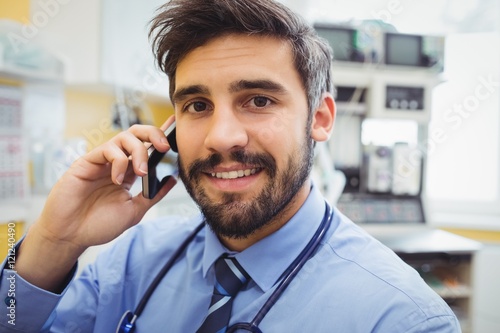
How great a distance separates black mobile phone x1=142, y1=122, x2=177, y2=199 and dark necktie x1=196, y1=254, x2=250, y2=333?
223mm

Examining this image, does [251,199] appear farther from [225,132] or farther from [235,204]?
[225,132]

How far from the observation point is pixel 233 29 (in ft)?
2.46

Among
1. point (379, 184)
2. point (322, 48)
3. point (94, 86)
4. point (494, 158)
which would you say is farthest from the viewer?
point (494, 158)

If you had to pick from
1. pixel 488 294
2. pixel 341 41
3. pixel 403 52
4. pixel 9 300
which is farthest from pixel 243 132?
pixel 488 294

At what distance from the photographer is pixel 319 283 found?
71 centimetres

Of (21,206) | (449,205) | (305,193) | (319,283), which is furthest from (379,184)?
(21,206)

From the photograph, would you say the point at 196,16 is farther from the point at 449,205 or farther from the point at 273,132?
the point at 449,205

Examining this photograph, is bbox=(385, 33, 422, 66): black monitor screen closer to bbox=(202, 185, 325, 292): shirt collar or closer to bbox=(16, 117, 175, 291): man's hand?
bbox=(202, 185, 325, 292): shirt collar

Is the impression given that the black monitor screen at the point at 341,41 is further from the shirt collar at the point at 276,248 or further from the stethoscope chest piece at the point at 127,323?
the stethoscope chest piece at the point at 127,323

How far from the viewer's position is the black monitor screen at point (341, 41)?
2.03 metres

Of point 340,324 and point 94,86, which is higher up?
point 94,86

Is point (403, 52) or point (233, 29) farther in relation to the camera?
point (403, 52)

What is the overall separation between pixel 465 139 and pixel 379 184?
0.99 m

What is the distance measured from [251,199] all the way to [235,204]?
3cm
